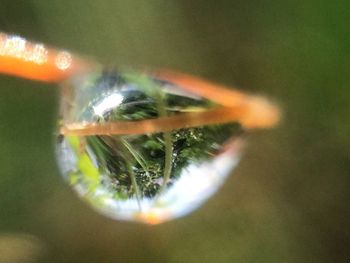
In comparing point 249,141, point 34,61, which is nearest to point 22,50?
point 34,61

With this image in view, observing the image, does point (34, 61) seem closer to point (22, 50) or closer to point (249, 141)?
point (22, 50)

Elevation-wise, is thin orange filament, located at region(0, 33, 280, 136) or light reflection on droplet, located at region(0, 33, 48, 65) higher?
light reflection on droplet, located at region(0, 33, 48, 65)

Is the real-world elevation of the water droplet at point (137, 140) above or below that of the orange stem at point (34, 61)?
below

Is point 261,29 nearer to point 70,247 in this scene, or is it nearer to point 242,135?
point 242,135

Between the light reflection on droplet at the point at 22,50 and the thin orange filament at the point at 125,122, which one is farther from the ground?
the light reflection on droplet at the point at 22,50

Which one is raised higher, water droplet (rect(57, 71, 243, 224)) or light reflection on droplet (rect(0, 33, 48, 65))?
light reflection on droplet (rect(0, 33, 48, 65))
